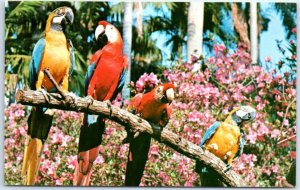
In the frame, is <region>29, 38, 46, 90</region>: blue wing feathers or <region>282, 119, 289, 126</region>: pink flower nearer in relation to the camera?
<region>29, 38, 46, 90</region>: blue wing feathers

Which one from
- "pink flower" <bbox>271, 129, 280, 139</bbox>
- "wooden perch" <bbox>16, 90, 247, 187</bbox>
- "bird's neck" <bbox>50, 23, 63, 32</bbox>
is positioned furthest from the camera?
"pink flower" <bbox>271, 129, 280, 139</bbox>

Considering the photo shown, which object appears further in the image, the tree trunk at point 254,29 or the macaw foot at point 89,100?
the tree trunk at point 254,29

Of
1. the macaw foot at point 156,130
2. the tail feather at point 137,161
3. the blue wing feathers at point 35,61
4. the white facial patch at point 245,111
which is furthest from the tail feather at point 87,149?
the white facial patch at point 245,111

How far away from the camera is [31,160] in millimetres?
5156

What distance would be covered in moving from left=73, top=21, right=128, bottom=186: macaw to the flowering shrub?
0.16 feet

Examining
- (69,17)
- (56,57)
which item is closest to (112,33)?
(69,17)

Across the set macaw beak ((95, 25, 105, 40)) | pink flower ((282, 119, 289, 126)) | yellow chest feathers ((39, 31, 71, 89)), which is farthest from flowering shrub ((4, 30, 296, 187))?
macaw beak ((95, 25, 105, 40))

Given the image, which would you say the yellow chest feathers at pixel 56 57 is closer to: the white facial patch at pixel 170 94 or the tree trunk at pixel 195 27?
the white facial patch at pixel 170 94

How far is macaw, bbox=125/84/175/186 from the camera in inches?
201

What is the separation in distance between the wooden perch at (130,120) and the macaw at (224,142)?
0.04 metres

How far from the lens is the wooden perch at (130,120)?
5.04m

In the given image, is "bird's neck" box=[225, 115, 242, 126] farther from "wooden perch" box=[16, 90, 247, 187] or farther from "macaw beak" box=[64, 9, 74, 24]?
"macaw beak" box=[64, 9, 74, 24]

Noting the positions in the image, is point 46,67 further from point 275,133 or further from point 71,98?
point 275,133

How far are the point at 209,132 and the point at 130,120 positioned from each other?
0.54 metres
